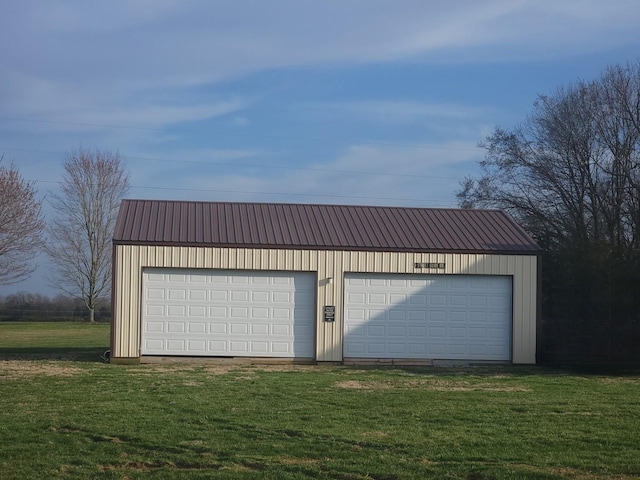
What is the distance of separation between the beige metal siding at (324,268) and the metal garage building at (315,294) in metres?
0.03

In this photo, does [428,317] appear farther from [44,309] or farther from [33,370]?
[44,309]

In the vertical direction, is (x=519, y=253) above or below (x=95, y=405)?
above

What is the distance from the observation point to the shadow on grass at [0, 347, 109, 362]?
822 inches

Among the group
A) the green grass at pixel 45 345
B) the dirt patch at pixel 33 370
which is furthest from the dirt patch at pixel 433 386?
the green grass at pixel 45 345

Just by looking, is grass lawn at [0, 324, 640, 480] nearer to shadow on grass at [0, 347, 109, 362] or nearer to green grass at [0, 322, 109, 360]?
shadow on grass at [0, 347, 109, 362]

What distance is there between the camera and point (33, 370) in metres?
17.5

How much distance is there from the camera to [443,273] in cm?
2106

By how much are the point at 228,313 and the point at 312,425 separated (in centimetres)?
994

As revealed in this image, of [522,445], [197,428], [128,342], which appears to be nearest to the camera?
[522,445]

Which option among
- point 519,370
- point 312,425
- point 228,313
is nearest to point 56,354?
point 228,313

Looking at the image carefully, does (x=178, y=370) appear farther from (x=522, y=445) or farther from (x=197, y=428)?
(x=522, y=445)

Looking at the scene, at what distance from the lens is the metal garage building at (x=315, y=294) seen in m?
20.4

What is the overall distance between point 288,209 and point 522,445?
554 inches

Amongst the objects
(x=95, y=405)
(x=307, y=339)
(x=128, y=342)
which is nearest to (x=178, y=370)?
(x=128, y=342)
